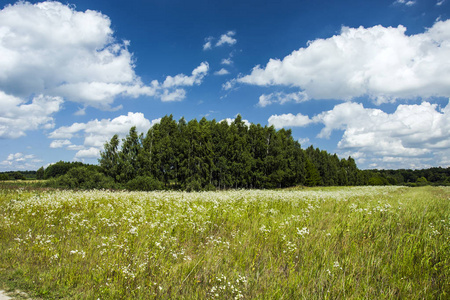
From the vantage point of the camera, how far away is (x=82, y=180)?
3066 centimetres

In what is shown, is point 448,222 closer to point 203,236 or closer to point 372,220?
point 372,220

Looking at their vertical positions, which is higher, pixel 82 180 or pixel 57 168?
pixel 57 168

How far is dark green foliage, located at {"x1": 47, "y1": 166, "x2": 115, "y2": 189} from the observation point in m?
28.8

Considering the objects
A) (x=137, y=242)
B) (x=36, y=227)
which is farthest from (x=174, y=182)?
(x=137, y=242)

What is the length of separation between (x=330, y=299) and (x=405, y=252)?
2.36 m

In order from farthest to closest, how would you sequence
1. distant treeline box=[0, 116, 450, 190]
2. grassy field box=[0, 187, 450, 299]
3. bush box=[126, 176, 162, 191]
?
distant treeline box=[0, 116, 450, 190], bush box=[126, 176, 162, 191], grassy field box=[0, 187, 450, 299]

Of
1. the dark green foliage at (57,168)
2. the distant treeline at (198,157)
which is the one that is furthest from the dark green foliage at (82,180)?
the dark green foliage at (57,168)

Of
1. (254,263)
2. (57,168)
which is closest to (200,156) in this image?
(254,263)

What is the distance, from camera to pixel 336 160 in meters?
90.4

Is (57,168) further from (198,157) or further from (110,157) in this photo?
(198,157)

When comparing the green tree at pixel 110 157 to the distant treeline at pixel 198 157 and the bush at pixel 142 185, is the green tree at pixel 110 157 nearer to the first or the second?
the distant treeline at pixel 198 157

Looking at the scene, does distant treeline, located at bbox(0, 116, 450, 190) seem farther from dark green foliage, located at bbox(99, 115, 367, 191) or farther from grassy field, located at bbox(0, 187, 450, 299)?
grassy field, located at bbox(0, 187, 450, 299)

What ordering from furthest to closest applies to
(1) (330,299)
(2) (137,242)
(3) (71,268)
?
(2) (137,242), (3) (71,268), (1) (330,299)

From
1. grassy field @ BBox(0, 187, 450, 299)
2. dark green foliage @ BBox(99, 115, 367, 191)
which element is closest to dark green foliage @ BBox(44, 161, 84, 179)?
dark green foliage @ BBox(99, 115, 367, 191)
